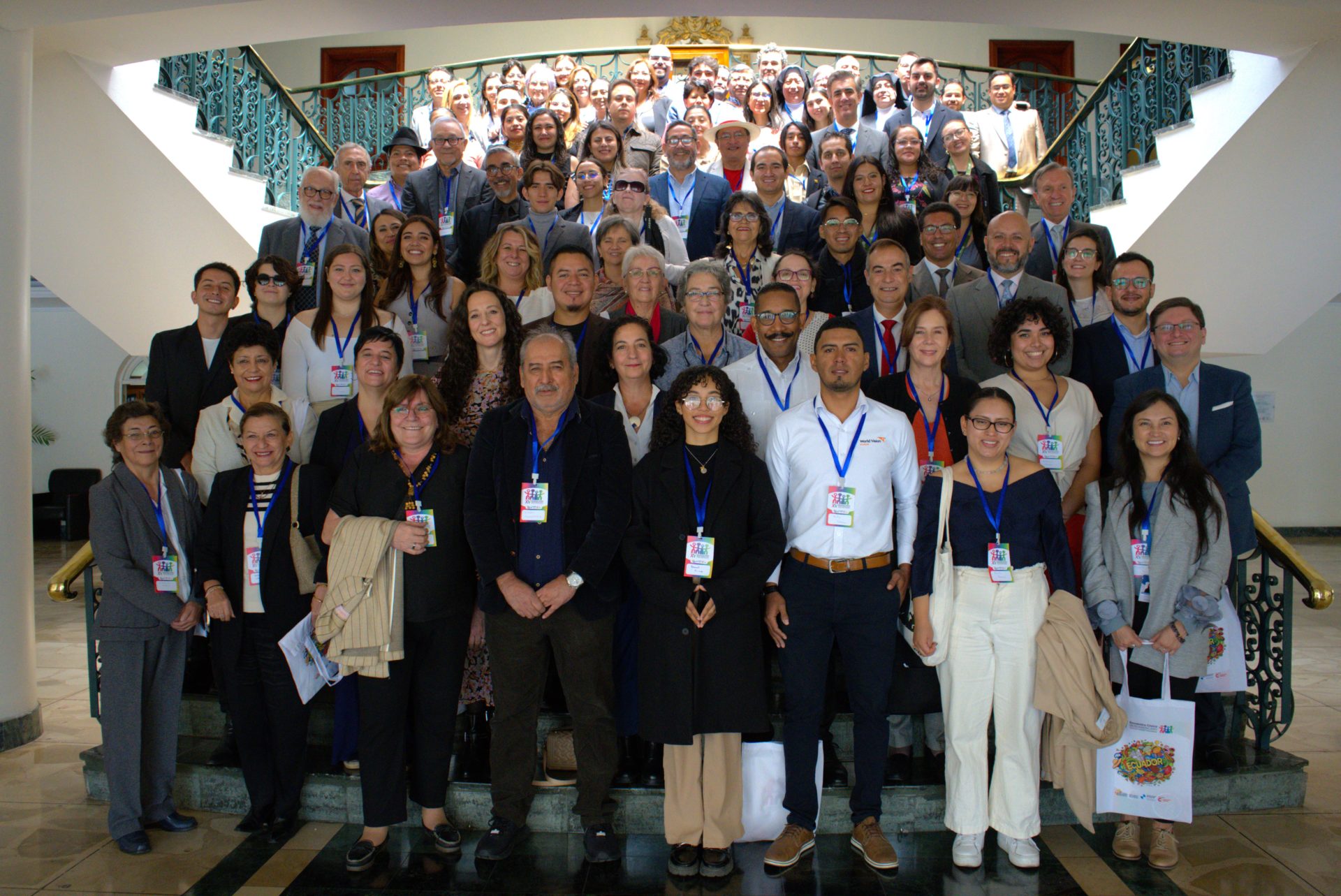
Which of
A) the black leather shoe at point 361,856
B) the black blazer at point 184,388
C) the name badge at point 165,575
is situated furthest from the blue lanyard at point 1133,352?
the name badge at point 165,575

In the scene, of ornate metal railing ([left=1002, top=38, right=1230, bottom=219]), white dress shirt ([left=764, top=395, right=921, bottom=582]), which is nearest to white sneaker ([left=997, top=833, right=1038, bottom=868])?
white dress shirt ([left=764, top=395, right=921, bottom=582])

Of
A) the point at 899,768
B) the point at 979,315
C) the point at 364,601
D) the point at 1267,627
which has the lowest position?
the point at 899,768

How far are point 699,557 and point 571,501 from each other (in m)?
0.51

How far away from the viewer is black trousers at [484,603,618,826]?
3.25 m

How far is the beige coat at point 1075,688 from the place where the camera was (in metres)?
3.17

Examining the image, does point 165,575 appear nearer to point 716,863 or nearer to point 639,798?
point 639,798

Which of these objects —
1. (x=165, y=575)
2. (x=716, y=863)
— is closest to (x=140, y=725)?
(x=165, y=575)

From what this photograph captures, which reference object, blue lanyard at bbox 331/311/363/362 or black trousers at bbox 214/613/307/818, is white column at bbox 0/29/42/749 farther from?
black trousers at bbox 214/613/307/818

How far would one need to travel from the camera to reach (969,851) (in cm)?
327

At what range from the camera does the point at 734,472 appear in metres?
3.21

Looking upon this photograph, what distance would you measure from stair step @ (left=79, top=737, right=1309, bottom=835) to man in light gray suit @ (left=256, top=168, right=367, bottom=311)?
2.56 meters

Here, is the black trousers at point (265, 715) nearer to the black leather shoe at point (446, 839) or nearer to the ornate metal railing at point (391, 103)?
the black leather shoe at point (446, 839)

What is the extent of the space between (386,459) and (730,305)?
6.36 feet

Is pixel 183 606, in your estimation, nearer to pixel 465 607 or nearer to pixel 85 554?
pixel 85 554
